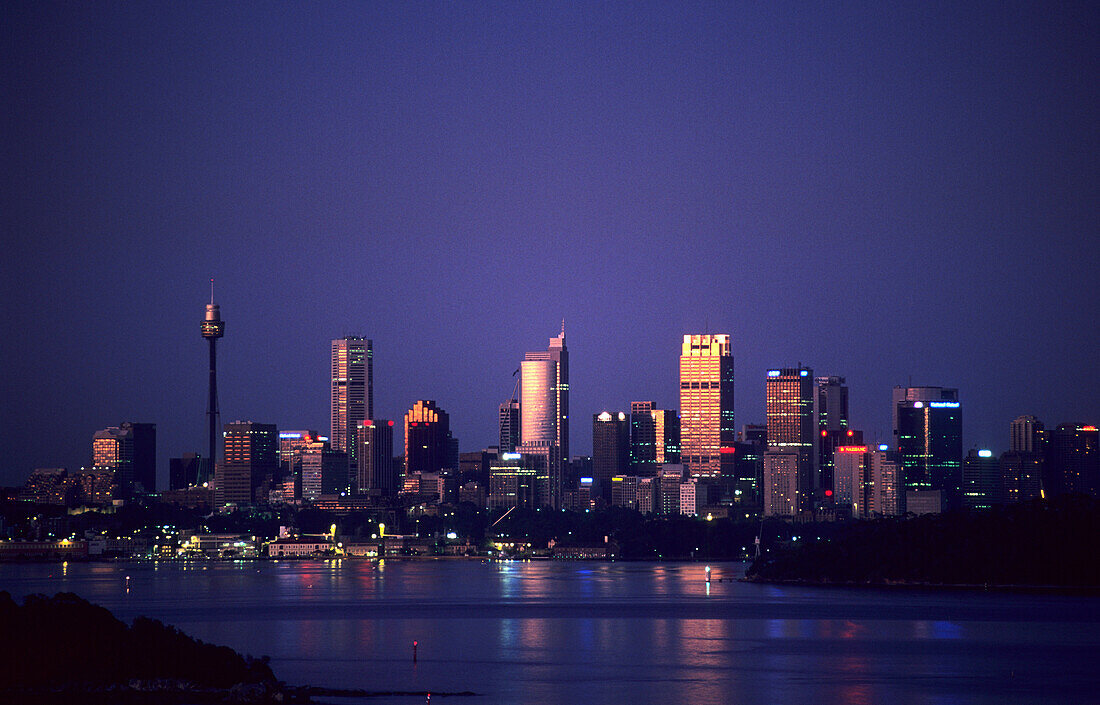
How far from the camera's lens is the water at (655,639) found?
69.6 metres

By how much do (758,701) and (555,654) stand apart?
21.1m

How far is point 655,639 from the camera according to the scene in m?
94.2

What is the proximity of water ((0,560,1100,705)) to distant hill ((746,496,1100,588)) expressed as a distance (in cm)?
571

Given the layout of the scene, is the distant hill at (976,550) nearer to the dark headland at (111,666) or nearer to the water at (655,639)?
the water at (655,639)

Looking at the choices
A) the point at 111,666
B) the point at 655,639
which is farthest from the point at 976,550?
the point at 111,666

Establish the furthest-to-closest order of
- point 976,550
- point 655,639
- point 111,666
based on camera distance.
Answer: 1. point 976,550
2. point 655,639
3. point 111,666

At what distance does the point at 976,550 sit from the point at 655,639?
218ft

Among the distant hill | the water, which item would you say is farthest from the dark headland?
the distant hill

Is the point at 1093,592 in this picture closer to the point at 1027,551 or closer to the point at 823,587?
the point at 1027,551

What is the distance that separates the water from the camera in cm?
6956

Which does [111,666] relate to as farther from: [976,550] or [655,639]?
[976,550]

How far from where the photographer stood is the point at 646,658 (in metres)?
82.8

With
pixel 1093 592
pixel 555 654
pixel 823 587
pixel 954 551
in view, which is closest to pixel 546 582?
pixel 823 587

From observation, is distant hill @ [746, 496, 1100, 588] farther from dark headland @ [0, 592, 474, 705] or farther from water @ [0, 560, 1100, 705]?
dark headland @ [0, 592, 474, 705]
